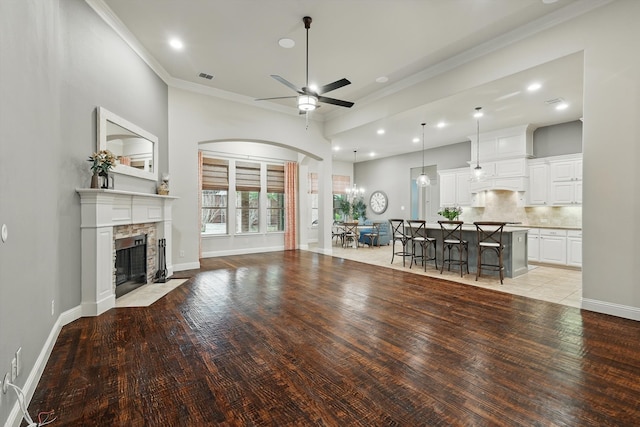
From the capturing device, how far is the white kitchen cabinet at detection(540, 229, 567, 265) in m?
6.57

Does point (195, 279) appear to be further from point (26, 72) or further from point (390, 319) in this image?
point (26, 72)

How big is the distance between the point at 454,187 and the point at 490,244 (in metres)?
4.23

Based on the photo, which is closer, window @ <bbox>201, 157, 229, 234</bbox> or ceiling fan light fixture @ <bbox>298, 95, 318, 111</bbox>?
ceiling fan light fixture @ <bbox>298, 95, 318, 111</bbox>

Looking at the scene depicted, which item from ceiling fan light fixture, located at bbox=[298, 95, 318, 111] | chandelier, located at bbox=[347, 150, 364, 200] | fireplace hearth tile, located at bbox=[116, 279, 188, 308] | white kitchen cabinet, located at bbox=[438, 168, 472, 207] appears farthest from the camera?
chandelier, located at bbox=[347, 150, 364, 200]

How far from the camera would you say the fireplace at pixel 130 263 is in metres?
4.26

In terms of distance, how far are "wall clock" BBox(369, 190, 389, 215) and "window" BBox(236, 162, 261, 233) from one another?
5492 millimetres

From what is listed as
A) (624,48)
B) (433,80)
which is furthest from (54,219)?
(624,48)

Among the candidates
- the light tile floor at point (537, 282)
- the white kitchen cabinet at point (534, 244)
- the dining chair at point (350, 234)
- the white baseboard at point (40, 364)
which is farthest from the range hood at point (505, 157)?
the white baseboard at point (40, 364)

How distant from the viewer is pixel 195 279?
17.5 feet

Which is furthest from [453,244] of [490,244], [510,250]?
[510,250]

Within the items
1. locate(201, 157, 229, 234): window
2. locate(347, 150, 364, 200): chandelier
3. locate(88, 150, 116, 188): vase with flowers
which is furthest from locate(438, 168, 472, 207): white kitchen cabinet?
locate(88, 150, 116, 188): vase with flowers

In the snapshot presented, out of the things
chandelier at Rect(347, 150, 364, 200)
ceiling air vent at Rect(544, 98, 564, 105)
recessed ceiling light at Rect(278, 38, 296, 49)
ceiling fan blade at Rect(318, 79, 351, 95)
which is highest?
recessed ceiling light at Rect(278, 38, 296, 49)

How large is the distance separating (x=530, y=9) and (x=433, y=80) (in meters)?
1.72

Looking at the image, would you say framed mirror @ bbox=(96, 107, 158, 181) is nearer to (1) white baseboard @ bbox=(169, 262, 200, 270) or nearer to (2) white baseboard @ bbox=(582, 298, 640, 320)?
(1) white baseboard @ bbox=(169, 262, 200, 270)
